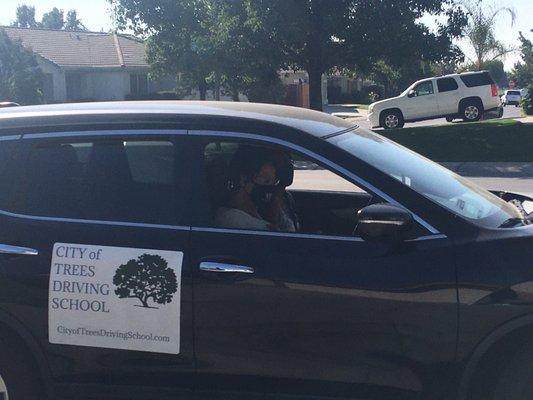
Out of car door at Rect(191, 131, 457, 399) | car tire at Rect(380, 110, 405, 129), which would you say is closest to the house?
car tire at Rect(380, 110, 405, 129)

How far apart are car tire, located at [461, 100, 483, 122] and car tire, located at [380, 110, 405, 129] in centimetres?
239

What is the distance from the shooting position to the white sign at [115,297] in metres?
3.89

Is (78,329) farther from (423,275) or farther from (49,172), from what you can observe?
(423,275)

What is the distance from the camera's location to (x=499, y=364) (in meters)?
3.72

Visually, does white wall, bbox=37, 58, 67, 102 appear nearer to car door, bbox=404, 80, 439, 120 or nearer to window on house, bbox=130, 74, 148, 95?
window on house, bbox=130, 74, 148, 95

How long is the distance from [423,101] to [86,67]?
1950 cm

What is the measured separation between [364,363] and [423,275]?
48cm

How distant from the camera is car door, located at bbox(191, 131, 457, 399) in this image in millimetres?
3721

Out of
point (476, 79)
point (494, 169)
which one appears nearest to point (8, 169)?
point (494, 169)

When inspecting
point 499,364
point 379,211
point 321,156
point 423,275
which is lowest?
point 499,364

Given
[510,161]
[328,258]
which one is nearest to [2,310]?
[328,258]

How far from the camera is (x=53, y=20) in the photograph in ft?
420

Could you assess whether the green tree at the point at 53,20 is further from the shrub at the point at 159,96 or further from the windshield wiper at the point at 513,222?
the windshield wiper at the point at 513,222

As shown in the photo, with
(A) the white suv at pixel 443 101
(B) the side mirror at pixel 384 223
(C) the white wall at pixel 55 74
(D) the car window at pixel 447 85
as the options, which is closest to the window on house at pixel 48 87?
(C) the white wall at pixel 55 74
